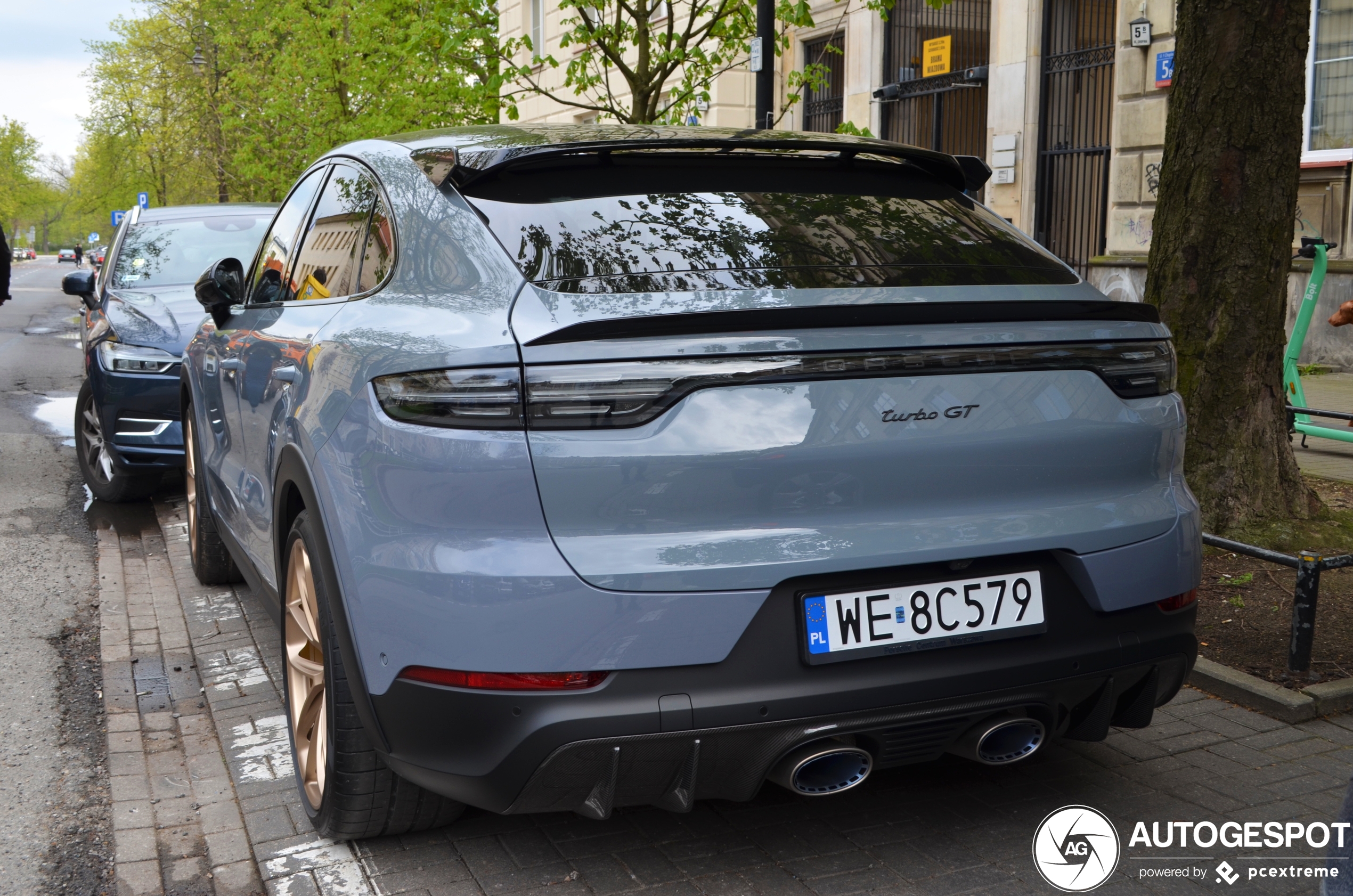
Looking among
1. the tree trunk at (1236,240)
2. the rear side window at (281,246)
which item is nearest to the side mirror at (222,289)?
the rear side window at (281,246)

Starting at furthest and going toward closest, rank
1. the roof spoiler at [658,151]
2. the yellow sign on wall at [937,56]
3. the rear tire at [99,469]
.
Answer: the yellow sign on wall at [937,56] < the rear tire at [99,469] < the roof spoiler at [658,151]

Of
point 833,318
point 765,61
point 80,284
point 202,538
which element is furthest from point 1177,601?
point 80,284

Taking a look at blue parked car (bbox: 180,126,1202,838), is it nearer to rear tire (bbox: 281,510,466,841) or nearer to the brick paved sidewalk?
rear tire (bbox: 281,510,466,841)

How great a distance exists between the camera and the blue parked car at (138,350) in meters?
7.29

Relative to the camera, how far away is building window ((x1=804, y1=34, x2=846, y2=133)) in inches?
760

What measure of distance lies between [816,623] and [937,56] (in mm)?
16053

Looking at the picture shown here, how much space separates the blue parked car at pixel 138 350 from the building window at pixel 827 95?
12033 mm

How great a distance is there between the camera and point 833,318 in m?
2.64

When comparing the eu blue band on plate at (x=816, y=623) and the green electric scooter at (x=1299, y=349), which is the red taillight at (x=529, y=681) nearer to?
the eu blue band on plate at (x=816, y=623)

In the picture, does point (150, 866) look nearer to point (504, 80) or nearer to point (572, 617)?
point (572, 617)

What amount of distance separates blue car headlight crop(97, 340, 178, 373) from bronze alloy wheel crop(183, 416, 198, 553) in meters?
1.29

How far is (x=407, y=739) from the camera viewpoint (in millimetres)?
2674

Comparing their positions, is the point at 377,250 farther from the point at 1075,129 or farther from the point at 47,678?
the point at 1075,129

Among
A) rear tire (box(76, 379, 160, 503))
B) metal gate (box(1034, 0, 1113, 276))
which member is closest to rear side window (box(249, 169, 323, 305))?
rear tire (box(76, 379, 160, 503))
